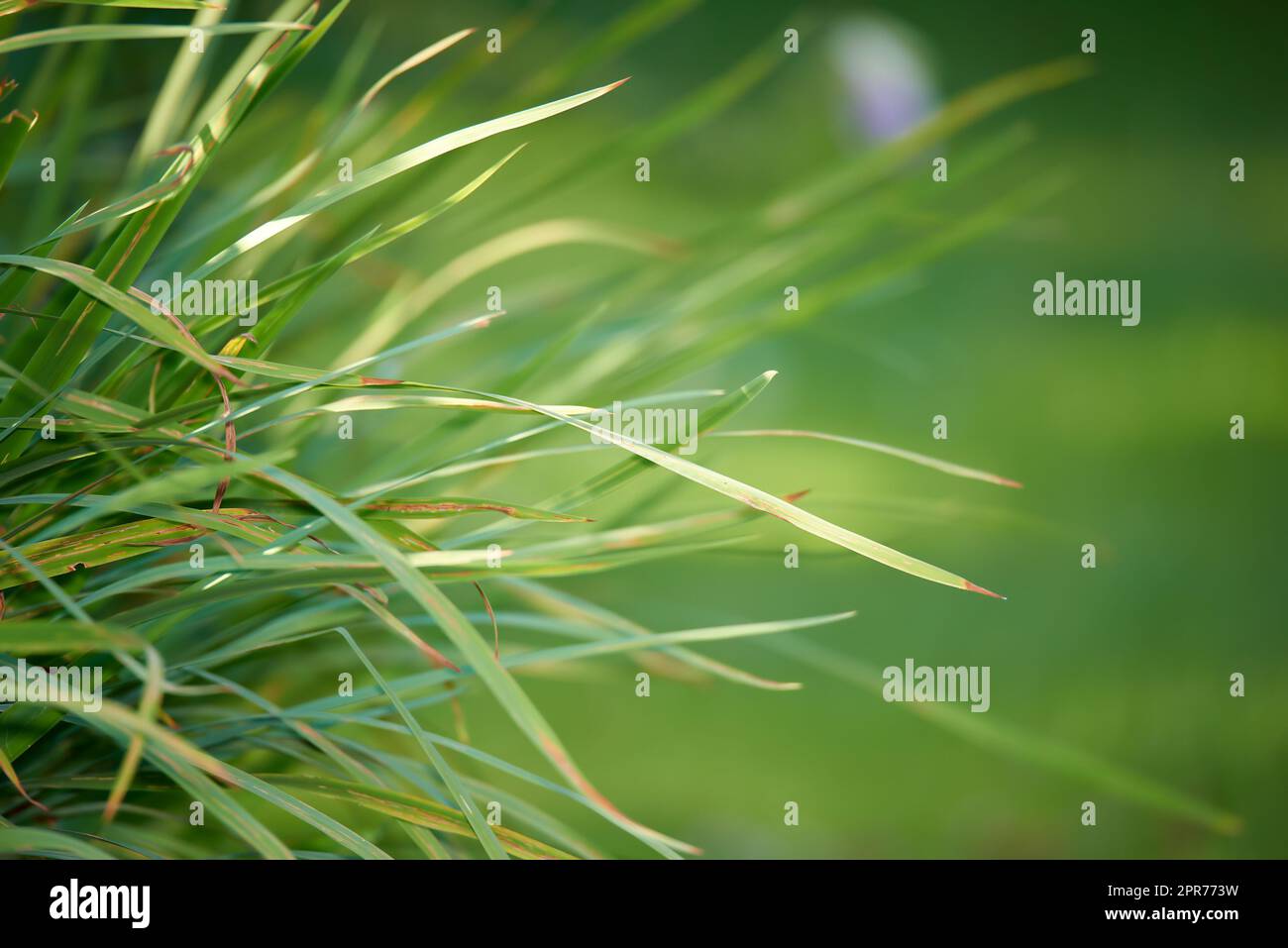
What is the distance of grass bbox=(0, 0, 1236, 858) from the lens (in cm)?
27

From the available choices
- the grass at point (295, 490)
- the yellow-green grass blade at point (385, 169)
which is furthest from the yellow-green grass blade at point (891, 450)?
the yellow-green grass blade at point (385, 169)

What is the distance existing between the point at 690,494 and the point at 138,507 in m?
0.71

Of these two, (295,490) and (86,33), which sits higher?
(86,33)

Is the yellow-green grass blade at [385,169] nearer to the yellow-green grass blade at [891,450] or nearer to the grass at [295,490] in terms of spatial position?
the grass at [295,490]

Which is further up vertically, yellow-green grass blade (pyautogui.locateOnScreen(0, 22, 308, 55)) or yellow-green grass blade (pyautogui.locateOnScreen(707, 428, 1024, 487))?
yellow-green grass blade (pyautogui.locateOnScreen(0, 22, 308, 55))

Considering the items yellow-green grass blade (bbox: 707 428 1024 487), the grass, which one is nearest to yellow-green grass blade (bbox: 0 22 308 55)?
the grass

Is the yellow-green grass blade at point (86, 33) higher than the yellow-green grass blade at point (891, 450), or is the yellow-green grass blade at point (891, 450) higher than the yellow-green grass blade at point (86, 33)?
the yellow-green grass blade at point (86, 33)

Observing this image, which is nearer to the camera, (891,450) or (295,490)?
(295,490)

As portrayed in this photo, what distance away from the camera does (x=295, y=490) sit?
246 millimetres

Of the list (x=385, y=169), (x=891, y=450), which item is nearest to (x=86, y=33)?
(x=385, y=169)

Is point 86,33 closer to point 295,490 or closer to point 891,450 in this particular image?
point 295,490

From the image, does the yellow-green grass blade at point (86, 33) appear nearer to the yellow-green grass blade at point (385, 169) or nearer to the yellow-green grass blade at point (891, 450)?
the yellow-green grass blade at point (385, 169)

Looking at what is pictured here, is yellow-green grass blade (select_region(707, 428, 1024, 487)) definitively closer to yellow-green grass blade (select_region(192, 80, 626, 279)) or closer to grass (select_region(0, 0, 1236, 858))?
grass (select_region(0, 0, 1236, 858))

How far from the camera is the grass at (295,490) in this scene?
27 centimetres
